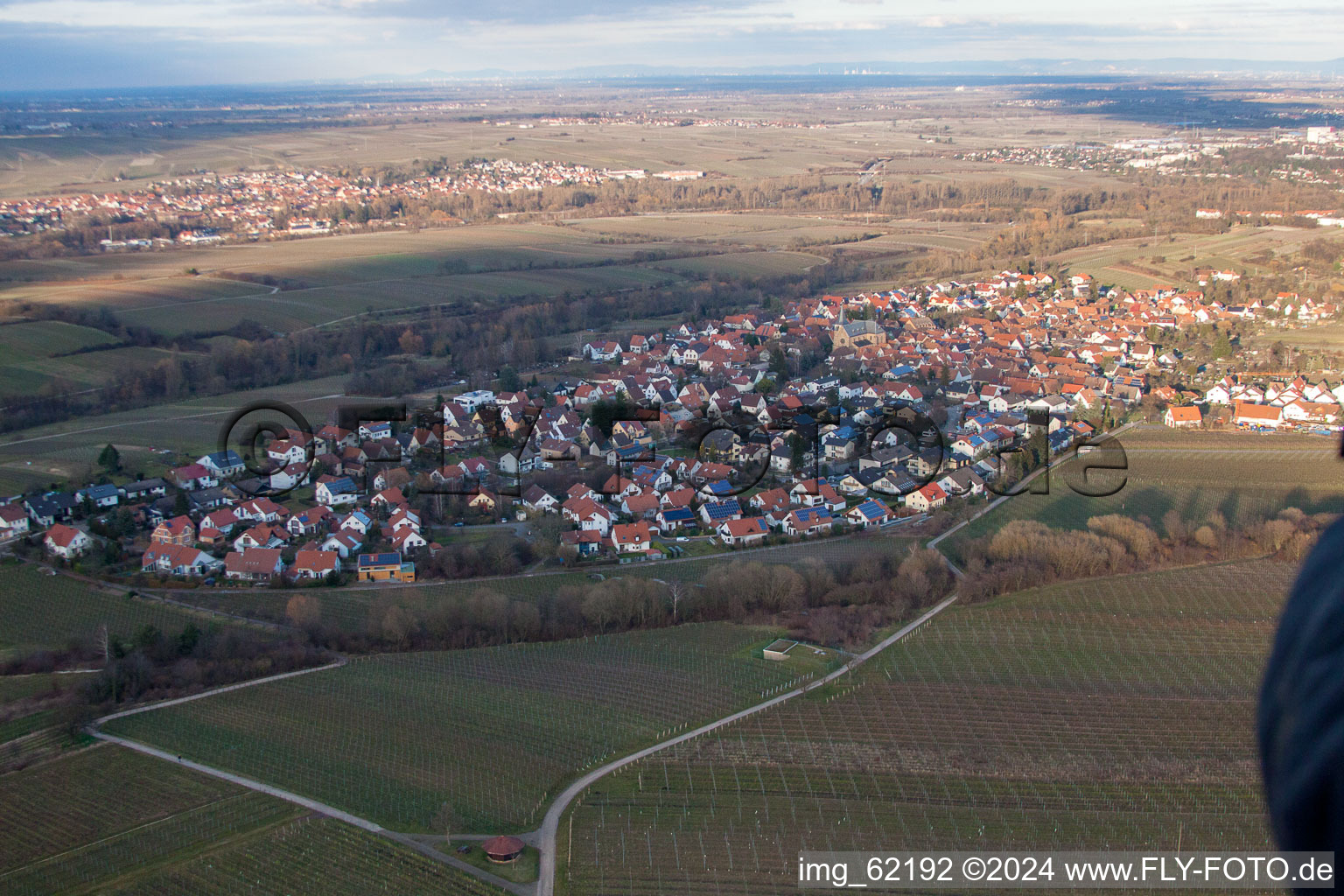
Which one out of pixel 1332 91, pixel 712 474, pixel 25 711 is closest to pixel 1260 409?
pixel 712 474

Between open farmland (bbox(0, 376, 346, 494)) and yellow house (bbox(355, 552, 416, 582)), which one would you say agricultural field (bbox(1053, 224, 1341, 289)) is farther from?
yellow house (bbox(355, 552, 416, 582))

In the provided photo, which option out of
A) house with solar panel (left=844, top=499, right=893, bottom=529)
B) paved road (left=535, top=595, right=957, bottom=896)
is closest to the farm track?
paved road (left=535, top=595, right=957, bottom=896)

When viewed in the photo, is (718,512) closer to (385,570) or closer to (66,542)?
(385,570)

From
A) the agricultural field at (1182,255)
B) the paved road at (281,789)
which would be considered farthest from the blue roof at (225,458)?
the agricultural field at (1182,255)

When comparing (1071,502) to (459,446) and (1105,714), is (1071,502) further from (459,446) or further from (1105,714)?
(459,446)

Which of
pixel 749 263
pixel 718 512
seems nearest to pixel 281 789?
pixel 718 512

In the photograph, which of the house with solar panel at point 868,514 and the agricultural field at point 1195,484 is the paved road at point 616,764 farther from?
the house with solar panel at point 868,514
